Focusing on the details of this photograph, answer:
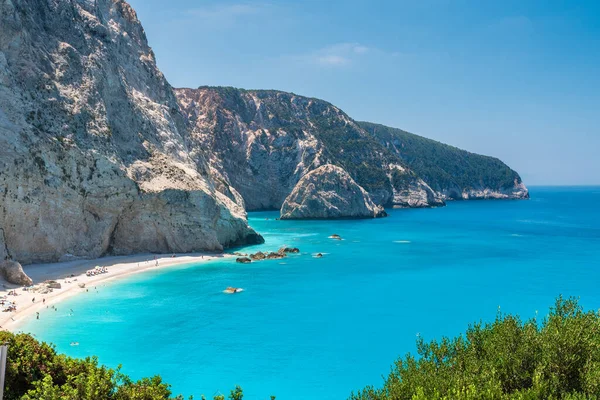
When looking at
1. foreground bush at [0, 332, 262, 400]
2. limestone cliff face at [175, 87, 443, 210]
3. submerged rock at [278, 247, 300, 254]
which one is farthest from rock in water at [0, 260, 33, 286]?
limestone cliff face at [175, 87, 443, 210]

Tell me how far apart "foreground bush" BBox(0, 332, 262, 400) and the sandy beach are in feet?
66.9

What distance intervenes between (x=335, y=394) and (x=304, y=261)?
4619 cm

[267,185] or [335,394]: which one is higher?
[267,185]

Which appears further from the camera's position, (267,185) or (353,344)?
(267,185)

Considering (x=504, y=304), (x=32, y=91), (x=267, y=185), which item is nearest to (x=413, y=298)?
(x=504, y=304)

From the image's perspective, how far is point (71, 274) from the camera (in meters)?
55.6

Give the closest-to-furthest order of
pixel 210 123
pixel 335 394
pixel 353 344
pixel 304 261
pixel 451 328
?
1. pixel 335 394
2. pixel 353 344
3. pixel 451 328
4. pixel 304 261
5. pixel 210 123

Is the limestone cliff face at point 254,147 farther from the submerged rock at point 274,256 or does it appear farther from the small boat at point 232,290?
the small boat at point 232,290

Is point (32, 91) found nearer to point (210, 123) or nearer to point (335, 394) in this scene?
point (335, 394)

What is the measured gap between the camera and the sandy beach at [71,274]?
138 ft

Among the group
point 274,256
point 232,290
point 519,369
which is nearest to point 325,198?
point 274,256

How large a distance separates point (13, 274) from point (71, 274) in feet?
26.3

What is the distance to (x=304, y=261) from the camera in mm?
74750

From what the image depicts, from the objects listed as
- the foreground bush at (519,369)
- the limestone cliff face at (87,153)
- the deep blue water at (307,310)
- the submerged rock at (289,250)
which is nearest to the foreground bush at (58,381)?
the foreground bush at (519,369)
